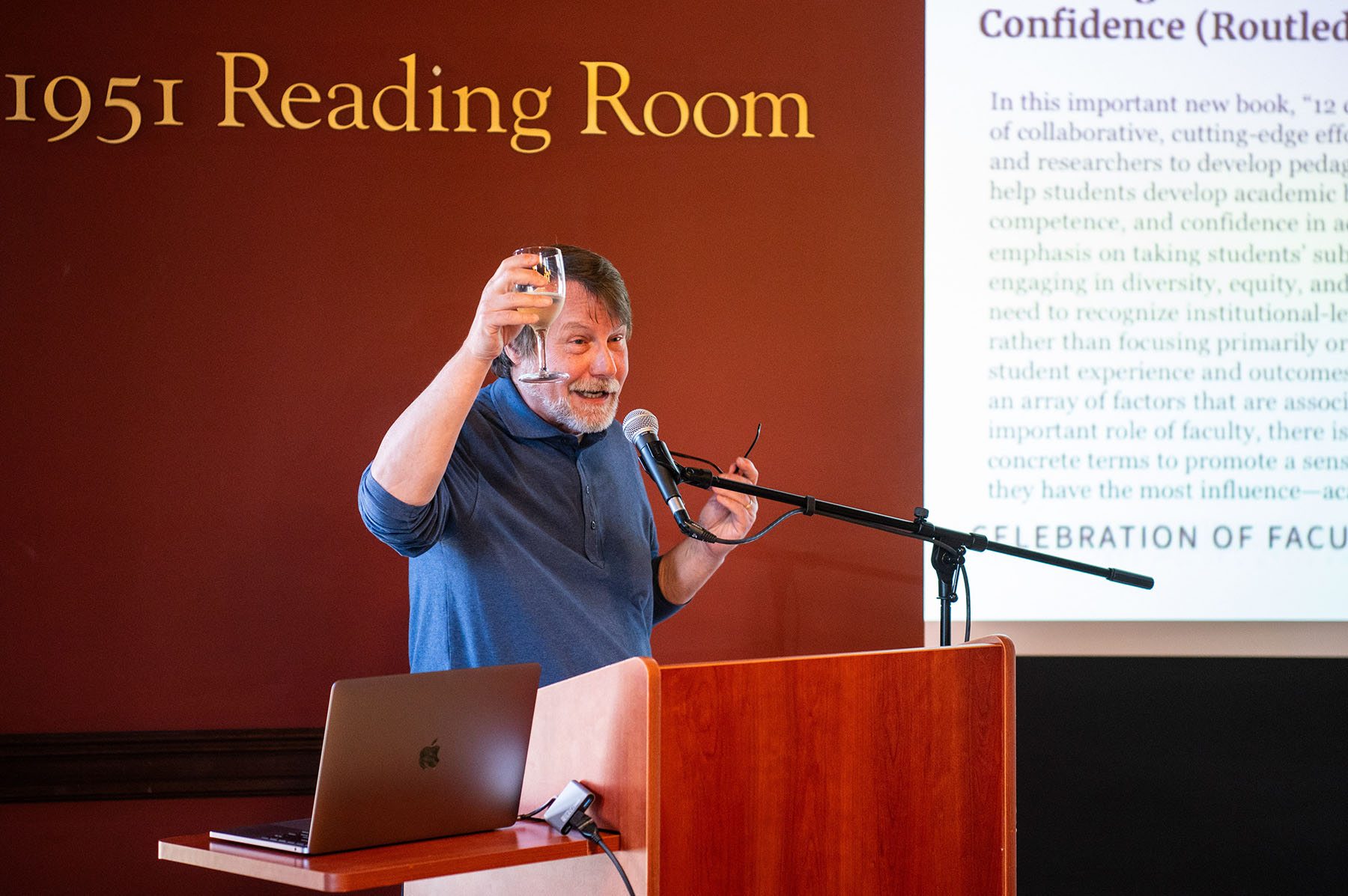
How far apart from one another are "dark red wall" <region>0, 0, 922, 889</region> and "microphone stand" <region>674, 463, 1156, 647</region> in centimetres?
99

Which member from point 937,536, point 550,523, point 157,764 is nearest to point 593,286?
point 550,523

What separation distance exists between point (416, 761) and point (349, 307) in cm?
174

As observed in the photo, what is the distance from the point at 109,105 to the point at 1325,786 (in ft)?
11.4

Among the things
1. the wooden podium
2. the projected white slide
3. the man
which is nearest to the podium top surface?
the wooden podium

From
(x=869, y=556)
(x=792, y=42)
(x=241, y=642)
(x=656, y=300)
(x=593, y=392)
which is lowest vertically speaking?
(x=241, y=642)

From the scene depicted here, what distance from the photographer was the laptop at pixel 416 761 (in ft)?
3.92

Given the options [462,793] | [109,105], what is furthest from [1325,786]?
[109,105]

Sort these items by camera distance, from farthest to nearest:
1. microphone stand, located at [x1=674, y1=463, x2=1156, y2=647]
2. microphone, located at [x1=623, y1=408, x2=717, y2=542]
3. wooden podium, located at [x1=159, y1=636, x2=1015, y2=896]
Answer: microphone stand, located at [x1=674, y1=463, x2=1156, y2=647]
microphone, located at [x1=623, y1=408, x2=717, y2=542]
wooden podium, located at [x1=159, y1=636, x2=1015, y2=896]

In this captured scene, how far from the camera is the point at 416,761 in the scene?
125cm

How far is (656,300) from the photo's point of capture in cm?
287

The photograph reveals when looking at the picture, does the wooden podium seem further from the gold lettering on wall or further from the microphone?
the gold lettering on wall

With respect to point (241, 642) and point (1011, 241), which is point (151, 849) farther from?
point (1011, 241)

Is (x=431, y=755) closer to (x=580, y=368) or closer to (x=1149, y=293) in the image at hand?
(x=580, y=368)

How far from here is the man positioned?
1975 millimetres
